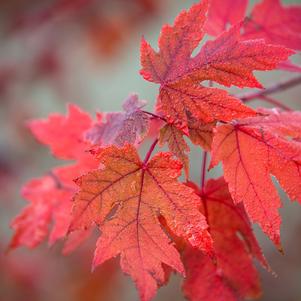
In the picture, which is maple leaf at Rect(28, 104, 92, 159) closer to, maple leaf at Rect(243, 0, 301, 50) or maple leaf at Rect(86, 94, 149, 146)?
maple leaf at Rect(86, 94, 149, 146)

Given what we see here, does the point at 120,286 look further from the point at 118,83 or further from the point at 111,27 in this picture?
the point at 118,83

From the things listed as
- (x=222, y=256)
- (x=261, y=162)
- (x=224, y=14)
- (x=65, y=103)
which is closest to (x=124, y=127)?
(x=261, y=162)

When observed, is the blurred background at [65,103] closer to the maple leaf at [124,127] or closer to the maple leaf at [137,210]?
the maple leaf at [124,127]

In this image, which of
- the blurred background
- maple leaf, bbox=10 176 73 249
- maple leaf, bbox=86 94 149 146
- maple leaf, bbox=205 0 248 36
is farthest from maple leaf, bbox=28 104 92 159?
the blurred background

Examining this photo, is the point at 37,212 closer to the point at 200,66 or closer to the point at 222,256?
the point at 222,256

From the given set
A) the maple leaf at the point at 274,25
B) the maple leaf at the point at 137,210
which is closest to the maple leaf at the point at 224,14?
the maple leaf at the point at 274,25
